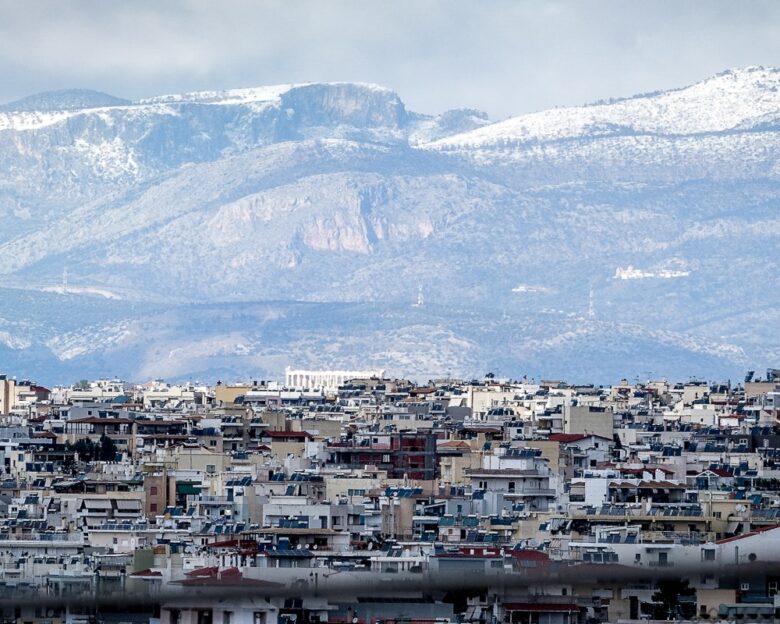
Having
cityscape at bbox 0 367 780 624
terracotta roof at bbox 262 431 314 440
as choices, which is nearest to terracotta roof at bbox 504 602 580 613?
cityscape at bbox 0 367 780 624

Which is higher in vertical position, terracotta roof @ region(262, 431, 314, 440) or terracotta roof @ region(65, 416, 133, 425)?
terracotta roof @ region(65, 416, 133, 425)

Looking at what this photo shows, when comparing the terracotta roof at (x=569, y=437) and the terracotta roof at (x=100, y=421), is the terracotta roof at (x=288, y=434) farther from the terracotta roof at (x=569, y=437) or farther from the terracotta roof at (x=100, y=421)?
the terracotta roof at (x=569, y=437)

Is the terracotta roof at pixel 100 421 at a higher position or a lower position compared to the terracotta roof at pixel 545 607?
higher

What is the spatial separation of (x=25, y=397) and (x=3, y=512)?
77.0 m

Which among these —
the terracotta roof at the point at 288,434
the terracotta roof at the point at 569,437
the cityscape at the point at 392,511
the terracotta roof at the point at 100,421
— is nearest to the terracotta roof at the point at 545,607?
the cityscape at the point at 392,511

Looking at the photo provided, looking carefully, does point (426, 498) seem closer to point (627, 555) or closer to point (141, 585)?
point (627, 555)

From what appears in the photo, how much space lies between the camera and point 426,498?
6462 centimetres

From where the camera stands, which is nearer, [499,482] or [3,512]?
[3,512]

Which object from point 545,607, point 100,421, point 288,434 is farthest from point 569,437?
point 545,607

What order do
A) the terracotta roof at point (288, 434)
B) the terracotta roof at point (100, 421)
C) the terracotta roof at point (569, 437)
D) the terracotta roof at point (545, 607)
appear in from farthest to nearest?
the terracotta roof at point (100, 421), the terracotta roof at point (288, 434), the terracotta roof at point (569, 437), the terracotta roof at point (545, 607)

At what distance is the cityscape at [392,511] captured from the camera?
22.2 meters

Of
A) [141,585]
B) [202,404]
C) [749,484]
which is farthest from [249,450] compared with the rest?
[141,585]

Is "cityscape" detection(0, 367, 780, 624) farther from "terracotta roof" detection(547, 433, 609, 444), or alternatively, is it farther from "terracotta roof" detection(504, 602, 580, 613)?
"terracotta roof" detection(547, 433, 609, 444)

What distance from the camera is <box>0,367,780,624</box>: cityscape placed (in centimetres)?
2217
